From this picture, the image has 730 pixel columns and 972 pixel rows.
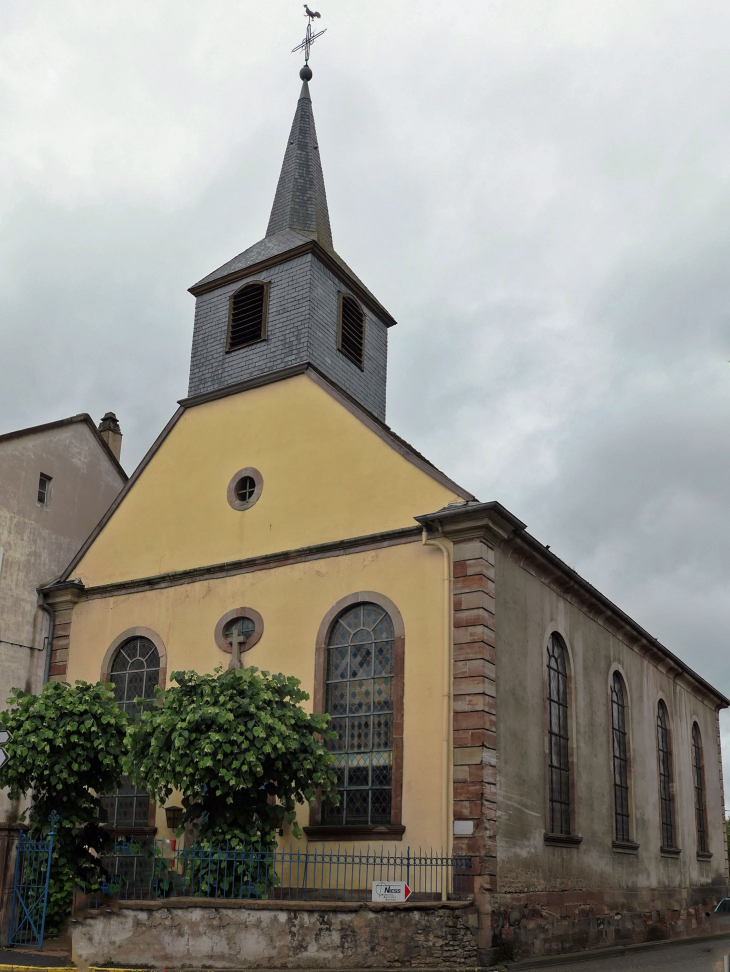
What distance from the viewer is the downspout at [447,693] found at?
564 inches

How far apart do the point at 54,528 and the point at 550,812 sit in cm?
1116

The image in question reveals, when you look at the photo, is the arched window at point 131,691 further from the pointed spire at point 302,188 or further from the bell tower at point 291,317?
the pointed spire at point 302,188

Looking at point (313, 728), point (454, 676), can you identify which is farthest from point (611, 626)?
point (313, 728)

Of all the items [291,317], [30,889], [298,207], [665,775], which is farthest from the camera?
[665,775]

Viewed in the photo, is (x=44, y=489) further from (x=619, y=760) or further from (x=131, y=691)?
(x=619, y=760)

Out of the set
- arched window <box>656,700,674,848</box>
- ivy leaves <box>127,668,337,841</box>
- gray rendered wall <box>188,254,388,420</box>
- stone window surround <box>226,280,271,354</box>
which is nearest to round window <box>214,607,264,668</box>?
ivy leaves <box>127,668,337,841</box>

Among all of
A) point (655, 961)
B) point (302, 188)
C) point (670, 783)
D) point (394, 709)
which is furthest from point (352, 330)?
point (655, 961)

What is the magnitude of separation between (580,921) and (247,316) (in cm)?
1271

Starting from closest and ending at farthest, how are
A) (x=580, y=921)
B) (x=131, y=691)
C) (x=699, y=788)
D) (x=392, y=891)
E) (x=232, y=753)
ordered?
(x=392, y=891) → (x=232, y=753) → (x=580, y=921) → (x=131, y=691) → (x=699, y=788)

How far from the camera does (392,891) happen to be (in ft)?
42.8

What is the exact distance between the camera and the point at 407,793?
584 inches

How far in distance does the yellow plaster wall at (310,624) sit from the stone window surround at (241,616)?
0.09 metres

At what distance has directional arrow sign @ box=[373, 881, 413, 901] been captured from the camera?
13023 mm

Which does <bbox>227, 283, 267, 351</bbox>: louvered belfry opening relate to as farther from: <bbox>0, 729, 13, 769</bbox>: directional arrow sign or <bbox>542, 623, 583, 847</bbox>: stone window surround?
<bbox>0, 729, 13, 769</bbox>: directional arrow sign
